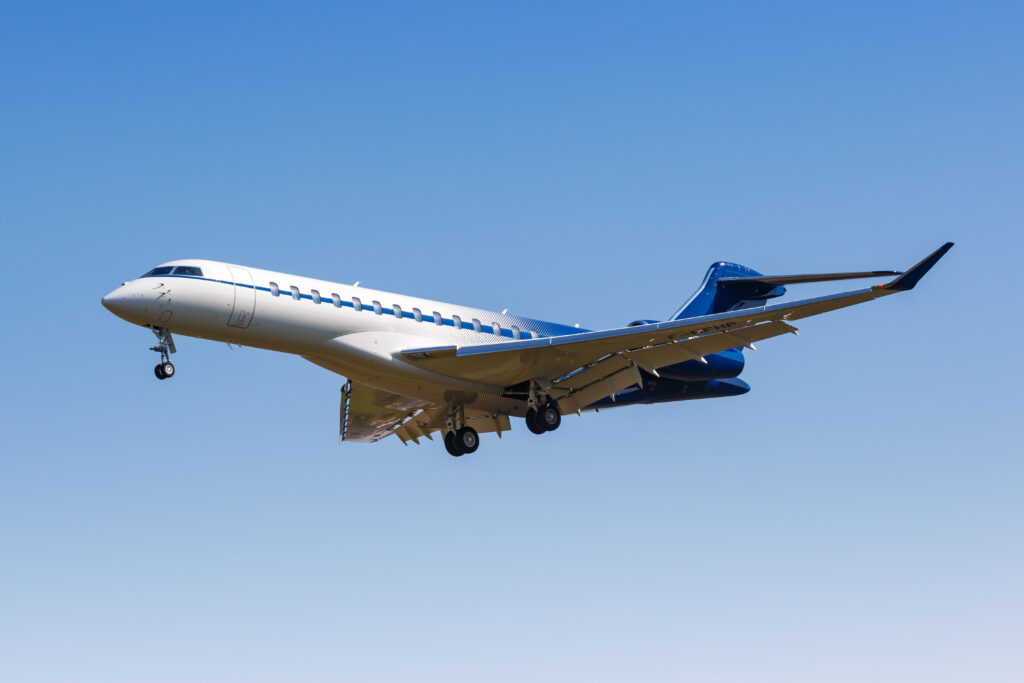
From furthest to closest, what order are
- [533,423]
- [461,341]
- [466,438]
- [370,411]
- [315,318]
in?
[370,411], [466,438], [533,423], [461,341], [315,318]

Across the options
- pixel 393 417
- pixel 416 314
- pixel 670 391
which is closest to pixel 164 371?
pixel 416 314

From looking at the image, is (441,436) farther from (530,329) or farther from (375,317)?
(375,317)

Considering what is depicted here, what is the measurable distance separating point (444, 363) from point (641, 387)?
14.3 ft

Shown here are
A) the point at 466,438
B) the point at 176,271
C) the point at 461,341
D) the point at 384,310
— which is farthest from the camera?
the point at 466,438

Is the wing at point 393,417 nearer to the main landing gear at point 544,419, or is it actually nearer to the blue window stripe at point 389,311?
the main landing gear at point 544,419

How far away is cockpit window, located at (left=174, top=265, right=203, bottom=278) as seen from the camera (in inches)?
891

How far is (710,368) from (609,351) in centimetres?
322

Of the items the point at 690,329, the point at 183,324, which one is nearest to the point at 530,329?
the point at 690,329

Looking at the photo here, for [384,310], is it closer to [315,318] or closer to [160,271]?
[315,318]

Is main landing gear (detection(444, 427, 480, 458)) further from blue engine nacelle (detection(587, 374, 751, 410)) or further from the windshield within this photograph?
the windshield

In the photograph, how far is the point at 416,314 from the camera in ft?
81.1

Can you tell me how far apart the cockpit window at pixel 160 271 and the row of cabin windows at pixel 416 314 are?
6.19ft

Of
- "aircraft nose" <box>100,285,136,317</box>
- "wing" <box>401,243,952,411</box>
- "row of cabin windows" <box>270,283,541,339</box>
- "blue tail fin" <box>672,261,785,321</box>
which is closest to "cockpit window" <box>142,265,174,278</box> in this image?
"aircraft nose" <box>100,285,136,317</box>

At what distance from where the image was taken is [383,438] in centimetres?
3016
